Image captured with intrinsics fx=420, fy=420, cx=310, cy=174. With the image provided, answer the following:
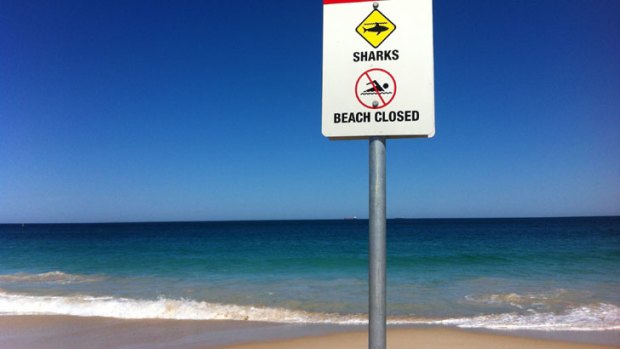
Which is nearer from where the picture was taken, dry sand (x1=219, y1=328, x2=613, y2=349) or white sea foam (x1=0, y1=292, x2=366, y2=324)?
dry sand (x1=219, y1=328, x2=613, y2=349)

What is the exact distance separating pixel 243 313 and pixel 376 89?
31.9 feet

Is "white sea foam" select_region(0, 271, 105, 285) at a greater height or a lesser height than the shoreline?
lesser

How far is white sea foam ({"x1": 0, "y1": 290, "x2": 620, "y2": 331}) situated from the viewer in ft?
29.0

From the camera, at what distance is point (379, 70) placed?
1.44 m

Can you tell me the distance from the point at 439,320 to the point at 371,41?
9.06m

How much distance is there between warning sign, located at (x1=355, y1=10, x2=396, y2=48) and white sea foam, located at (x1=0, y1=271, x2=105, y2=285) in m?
18.1

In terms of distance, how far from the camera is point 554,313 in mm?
9914

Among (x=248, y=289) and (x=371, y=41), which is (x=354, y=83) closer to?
(x=371, y=41)

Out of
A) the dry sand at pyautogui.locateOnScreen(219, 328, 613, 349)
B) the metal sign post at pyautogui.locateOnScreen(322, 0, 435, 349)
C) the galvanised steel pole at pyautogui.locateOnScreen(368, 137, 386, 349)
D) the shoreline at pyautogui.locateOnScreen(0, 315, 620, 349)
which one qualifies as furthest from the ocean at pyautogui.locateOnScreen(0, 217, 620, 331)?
the metal sign post at pyautogui.locateOnScreen(322, 0, 435, 349)

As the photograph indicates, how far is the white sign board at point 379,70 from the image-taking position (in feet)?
4.64

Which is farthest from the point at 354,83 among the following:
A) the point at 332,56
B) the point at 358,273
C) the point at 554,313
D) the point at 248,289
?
the point at 358,273

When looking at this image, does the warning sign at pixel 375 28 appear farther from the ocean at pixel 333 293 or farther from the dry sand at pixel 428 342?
the ocean at pixel 333 293

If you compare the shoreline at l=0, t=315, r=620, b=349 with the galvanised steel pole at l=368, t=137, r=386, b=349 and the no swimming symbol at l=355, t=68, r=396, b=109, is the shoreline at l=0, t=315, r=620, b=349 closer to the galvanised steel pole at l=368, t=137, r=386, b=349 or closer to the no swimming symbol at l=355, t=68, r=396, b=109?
the galvanised steel pole at l=368, t=137, r=386, b=349

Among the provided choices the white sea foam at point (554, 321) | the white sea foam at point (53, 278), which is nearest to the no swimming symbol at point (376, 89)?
the white sea foam at point (554, 321)
